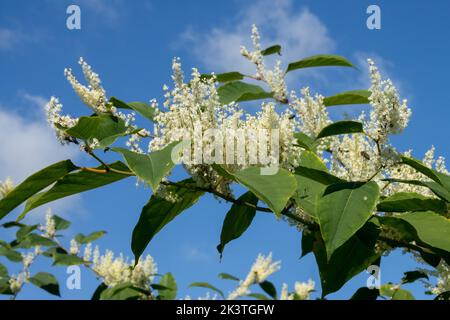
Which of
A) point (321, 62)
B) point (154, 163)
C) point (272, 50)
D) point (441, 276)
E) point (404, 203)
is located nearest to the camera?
point (154, 163)

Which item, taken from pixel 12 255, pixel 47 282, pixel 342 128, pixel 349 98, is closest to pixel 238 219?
pixel 342 128

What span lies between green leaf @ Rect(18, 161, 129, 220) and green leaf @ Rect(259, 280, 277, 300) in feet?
11.0

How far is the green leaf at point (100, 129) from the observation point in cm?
166

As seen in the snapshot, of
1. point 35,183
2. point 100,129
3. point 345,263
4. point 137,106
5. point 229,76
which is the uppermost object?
point 229,76

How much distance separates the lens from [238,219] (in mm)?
2012

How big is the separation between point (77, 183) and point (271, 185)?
64 centimetres

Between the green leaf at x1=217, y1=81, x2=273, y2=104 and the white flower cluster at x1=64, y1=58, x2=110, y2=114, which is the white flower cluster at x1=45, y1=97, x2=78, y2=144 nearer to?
the white flower cluster at x1=64, y1=58, x2=110, y2=114

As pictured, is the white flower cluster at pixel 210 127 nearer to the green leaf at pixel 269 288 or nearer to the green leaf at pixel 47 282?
the green leaf at pixel 269 288

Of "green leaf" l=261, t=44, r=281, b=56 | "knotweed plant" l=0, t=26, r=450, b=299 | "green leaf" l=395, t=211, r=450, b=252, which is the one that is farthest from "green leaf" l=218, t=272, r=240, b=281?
"green leaf" l=395, t=211, r=450, b=252

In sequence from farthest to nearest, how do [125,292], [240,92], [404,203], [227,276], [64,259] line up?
1. [64,259]
2. [227,276]
3. [125,292]
4. [240,92]
5. [404,203]

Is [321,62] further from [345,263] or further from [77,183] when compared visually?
[77,183]

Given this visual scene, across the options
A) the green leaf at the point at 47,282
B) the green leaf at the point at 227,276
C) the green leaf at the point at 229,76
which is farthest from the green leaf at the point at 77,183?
the green leaf at the point at 47,282

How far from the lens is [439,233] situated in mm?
1697
